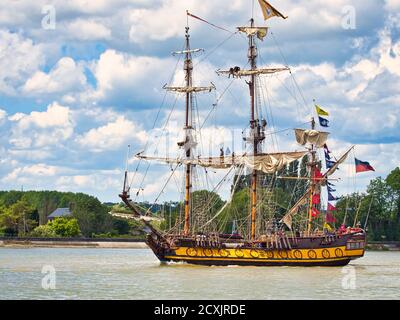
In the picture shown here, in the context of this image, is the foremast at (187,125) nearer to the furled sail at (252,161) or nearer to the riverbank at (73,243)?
the furled sail at (252,161)

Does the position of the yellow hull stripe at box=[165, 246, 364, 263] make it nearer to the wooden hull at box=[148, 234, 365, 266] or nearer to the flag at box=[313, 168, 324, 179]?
the wooden hull at box=[148, 234, 365, 266]

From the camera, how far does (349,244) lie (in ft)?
292

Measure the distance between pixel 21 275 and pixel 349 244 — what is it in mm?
32034

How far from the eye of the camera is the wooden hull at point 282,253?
Result: 88250mm

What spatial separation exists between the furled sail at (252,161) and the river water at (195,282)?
11355mm

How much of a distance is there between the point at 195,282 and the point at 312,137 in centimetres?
2950

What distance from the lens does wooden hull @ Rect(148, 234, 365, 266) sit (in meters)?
88.2

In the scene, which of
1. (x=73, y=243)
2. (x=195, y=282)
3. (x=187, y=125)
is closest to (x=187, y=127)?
(x=187, y=125)

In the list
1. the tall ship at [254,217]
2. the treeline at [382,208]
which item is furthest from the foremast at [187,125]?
the treeline at [382,208]

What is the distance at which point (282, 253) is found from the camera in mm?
88688

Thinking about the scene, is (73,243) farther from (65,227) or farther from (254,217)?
(254,217)
